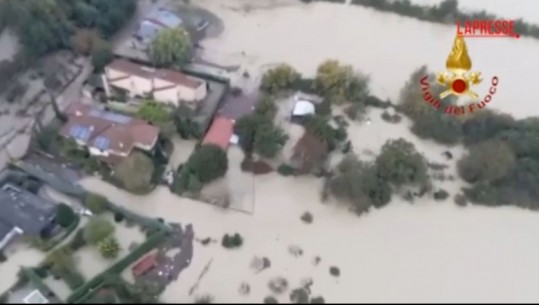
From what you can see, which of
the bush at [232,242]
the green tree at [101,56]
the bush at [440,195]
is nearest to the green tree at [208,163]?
the bush at [232,242]

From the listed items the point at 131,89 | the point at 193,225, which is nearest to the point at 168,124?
the point at 131,89

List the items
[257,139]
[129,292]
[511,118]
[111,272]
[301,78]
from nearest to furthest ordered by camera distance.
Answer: [129,292], [111,272], [257,139], [511,118], [301,78]

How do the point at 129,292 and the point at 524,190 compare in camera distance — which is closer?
the point at 129,292

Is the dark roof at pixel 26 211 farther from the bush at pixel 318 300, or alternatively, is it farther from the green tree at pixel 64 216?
the bush at pixel 318 300

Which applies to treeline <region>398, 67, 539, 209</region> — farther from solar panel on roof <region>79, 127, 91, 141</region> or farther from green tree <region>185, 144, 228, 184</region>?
solar panel on roof <region>79, 127, 91, 141</region>

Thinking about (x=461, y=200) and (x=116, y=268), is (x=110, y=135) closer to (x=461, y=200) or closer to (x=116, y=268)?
(x=116, y=268)

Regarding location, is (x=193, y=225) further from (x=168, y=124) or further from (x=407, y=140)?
(x=407, y=140)
